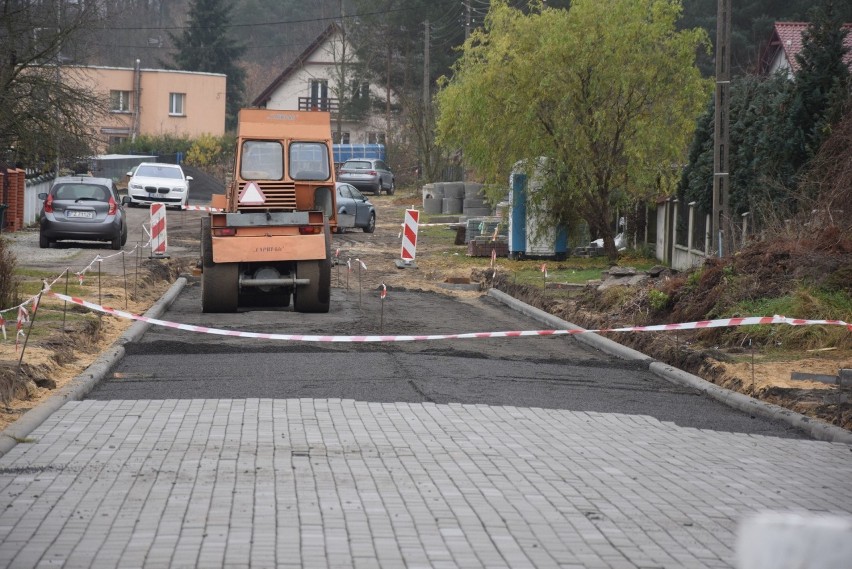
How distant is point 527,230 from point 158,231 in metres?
8.91

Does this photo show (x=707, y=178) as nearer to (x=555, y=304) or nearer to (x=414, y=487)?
(x=555, y=304)

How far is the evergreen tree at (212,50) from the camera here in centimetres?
8438

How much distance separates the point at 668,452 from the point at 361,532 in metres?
3.33

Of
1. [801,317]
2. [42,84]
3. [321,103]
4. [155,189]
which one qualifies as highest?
[321,103]

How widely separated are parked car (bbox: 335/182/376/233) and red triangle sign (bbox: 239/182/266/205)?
19689mm

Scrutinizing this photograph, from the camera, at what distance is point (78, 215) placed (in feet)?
93.7

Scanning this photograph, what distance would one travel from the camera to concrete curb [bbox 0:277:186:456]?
8.53 meters

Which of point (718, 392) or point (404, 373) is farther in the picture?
point (404, 373)

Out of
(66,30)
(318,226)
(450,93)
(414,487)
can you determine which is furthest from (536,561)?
(66,30)

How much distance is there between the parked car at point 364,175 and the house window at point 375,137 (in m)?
19.5

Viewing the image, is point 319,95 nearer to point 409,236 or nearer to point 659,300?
point 409,236

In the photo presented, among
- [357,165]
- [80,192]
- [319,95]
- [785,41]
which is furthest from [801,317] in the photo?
[319,95]

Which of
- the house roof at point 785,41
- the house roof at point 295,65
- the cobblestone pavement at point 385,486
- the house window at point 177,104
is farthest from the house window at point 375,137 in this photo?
the cobblestone pavement at point 385,486

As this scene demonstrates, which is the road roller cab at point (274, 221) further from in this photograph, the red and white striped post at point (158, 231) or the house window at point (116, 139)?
the house window at point (116, 139)
